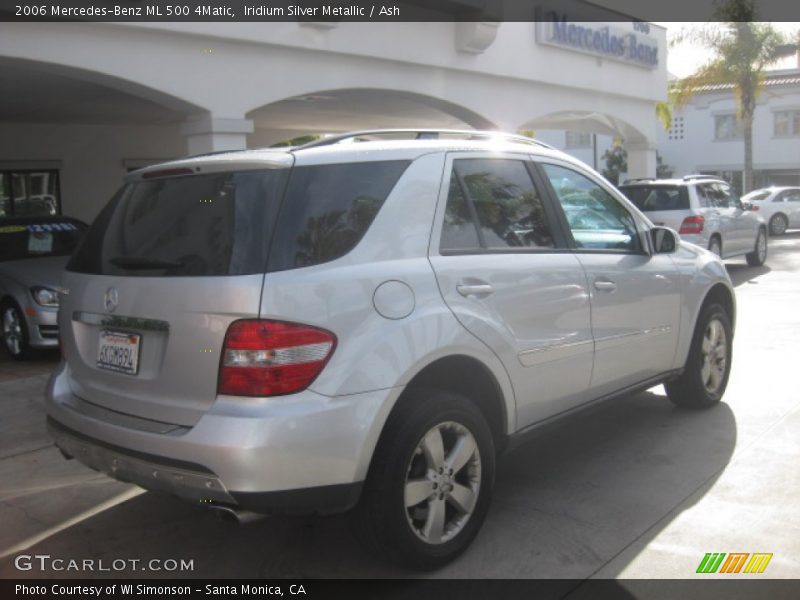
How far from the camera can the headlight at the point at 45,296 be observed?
7.83m

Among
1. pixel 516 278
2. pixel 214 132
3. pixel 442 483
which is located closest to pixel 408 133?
pixel 516 278

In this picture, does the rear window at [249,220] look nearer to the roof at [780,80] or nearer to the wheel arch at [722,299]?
the wheel arch at [722,299]

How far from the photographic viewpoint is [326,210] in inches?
129

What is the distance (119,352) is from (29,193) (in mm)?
13396

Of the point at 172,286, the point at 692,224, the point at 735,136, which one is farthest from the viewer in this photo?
the point at 735,136

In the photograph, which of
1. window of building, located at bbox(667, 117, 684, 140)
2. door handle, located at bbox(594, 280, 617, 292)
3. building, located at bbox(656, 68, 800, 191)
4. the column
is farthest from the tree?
door handle, located at bbox(594, 280, 617, 292)

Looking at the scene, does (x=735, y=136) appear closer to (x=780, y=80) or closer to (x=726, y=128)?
(x=726, y=128)

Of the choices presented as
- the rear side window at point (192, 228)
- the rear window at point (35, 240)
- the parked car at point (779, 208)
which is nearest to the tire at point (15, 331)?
the rear window at point (35, 240)

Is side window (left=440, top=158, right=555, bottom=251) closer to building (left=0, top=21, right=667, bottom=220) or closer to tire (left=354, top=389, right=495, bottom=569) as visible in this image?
tire (left=354, top=389, right=495, bottom=569)

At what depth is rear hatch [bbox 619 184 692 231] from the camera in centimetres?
1218

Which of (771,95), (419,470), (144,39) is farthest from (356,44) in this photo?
(771,95)

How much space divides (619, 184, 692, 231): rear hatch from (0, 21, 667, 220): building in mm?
2215

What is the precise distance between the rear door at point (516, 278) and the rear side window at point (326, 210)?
0.35m

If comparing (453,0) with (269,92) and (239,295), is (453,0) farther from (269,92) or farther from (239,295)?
(239,295)
